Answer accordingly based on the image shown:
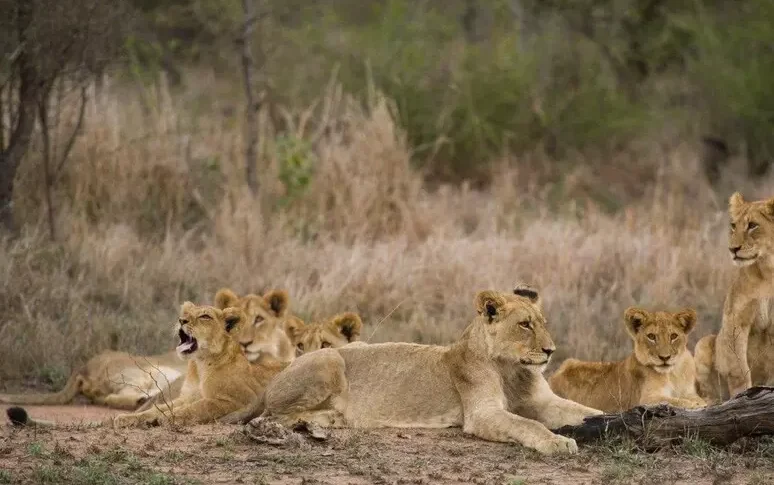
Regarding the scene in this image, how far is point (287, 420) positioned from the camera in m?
7.20

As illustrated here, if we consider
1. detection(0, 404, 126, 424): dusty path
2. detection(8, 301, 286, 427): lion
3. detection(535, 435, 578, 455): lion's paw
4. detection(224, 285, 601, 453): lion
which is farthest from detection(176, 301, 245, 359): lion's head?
detection(535, 435, 578, 455): lion's paw

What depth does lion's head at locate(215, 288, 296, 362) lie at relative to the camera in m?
9.00

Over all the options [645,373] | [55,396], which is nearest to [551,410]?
[645,373]

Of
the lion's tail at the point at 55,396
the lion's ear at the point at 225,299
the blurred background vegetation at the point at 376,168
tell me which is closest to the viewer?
the lion's tail at the point at 55,396

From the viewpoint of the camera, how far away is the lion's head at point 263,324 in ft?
29.5

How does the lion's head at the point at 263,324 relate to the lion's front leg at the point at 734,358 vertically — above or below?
below

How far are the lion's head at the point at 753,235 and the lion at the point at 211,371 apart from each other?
2.60 m

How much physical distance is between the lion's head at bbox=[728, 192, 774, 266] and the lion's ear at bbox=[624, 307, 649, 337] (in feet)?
1.85

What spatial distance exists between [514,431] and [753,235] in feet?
6.23

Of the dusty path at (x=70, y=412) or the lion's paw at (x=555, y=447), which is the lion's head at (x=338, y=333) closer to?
the dusty path at (x=70, y=412)

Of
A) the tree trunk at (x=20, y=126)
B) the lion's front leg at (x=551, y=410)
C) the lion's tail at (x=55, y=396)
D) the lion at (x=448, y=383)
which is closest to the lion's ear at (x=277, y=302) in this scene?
the lion's tail at (x=55, y=396)

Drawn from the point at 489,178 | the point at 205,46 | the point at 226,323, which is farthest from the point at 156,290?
the point at 205,46

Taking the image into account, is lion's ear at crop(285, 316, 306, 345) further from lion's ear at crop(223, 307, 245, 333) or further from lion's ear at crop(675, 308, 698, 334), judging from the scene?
lion's ear at crop(675, 308, 698, 334)

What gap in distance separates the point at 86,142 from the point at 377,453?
692 centimetres
